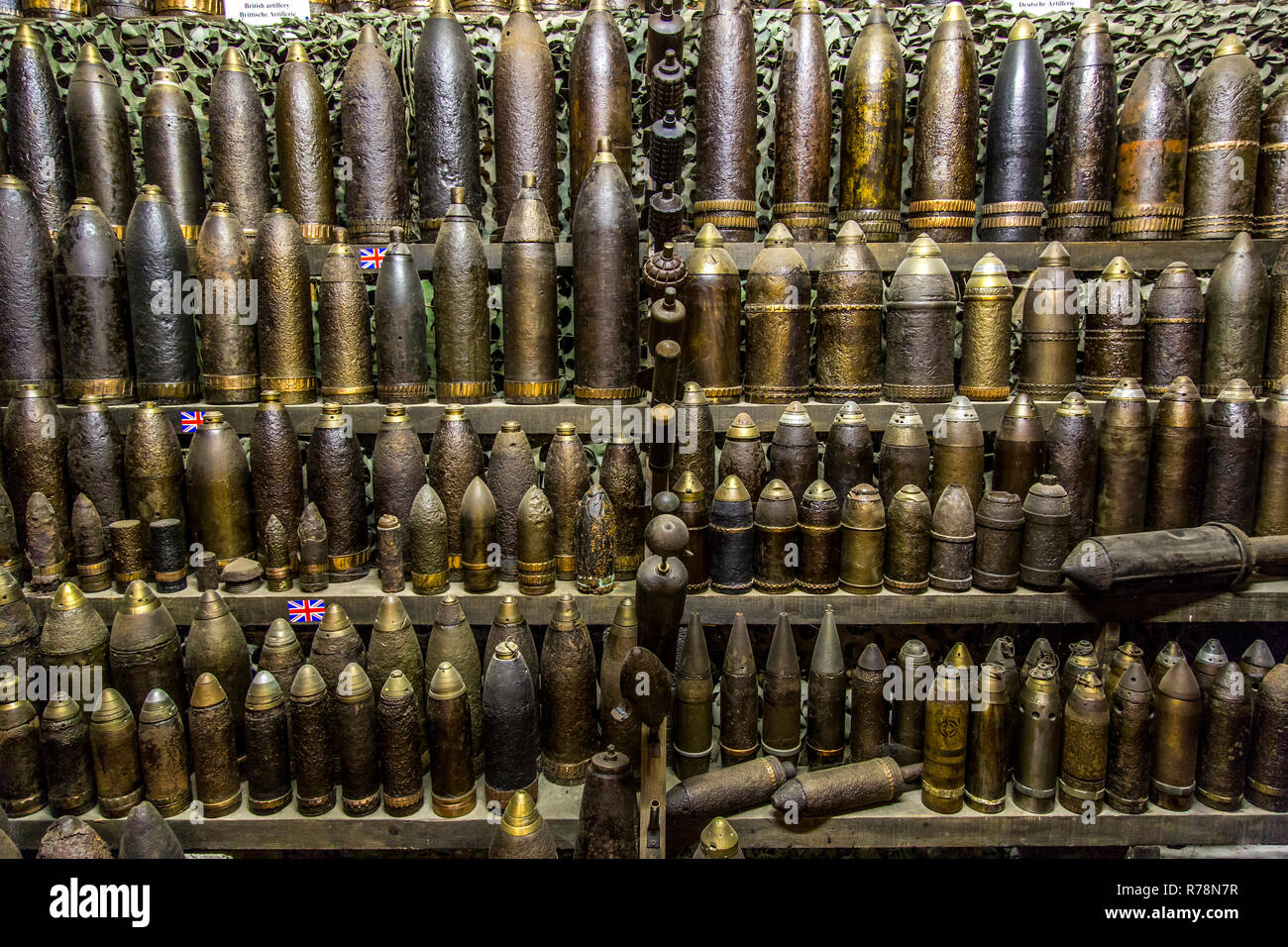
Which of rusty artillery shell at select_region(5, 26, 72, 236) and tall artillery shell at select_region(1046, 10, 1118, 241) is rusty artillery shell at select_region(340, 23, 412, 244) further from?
tall artillery shell at select_region(1046, 10, 1118, 241)

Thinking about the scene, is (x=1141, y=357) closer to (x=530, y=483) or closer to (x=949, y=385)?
(x=949, y=385)

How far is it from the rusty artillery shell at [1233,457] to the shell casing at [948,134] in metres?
0.88

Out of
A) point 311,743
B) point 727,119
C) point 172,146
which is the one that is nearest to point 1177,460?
point 727,119

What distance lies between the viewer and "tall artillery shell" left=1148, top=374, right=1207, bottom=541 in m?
2.85

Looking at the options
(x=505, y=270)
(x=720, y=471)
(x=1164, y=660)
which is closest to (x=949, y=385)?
(x=720, y=471)

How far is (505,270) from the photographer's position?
300 cm

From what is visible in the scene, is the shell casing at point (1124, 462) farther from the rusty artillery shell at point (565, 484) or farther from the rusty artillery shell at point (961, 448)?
the rusty artillery shell at point (565, 484)

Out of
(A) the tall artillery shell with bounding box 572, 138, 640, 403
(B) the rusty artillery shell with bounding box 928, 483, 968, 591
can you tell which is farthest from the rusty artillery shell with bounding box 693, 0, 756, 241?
(B) the rusty artillery shell with bounding box 928, 483, 968, 591

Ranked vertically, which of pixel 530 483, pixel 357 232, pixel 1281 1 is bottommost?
pixel 530 483

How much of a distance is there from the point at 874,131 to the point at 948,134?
269mm

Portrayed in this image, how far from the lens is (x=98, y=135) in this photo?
10.3 feet

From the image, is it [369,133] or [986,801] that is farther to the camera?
[369,133]

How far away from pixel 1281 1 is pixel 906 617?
2720 millimetres

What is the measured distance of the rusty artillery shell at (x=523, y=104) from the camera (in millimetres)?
3139
